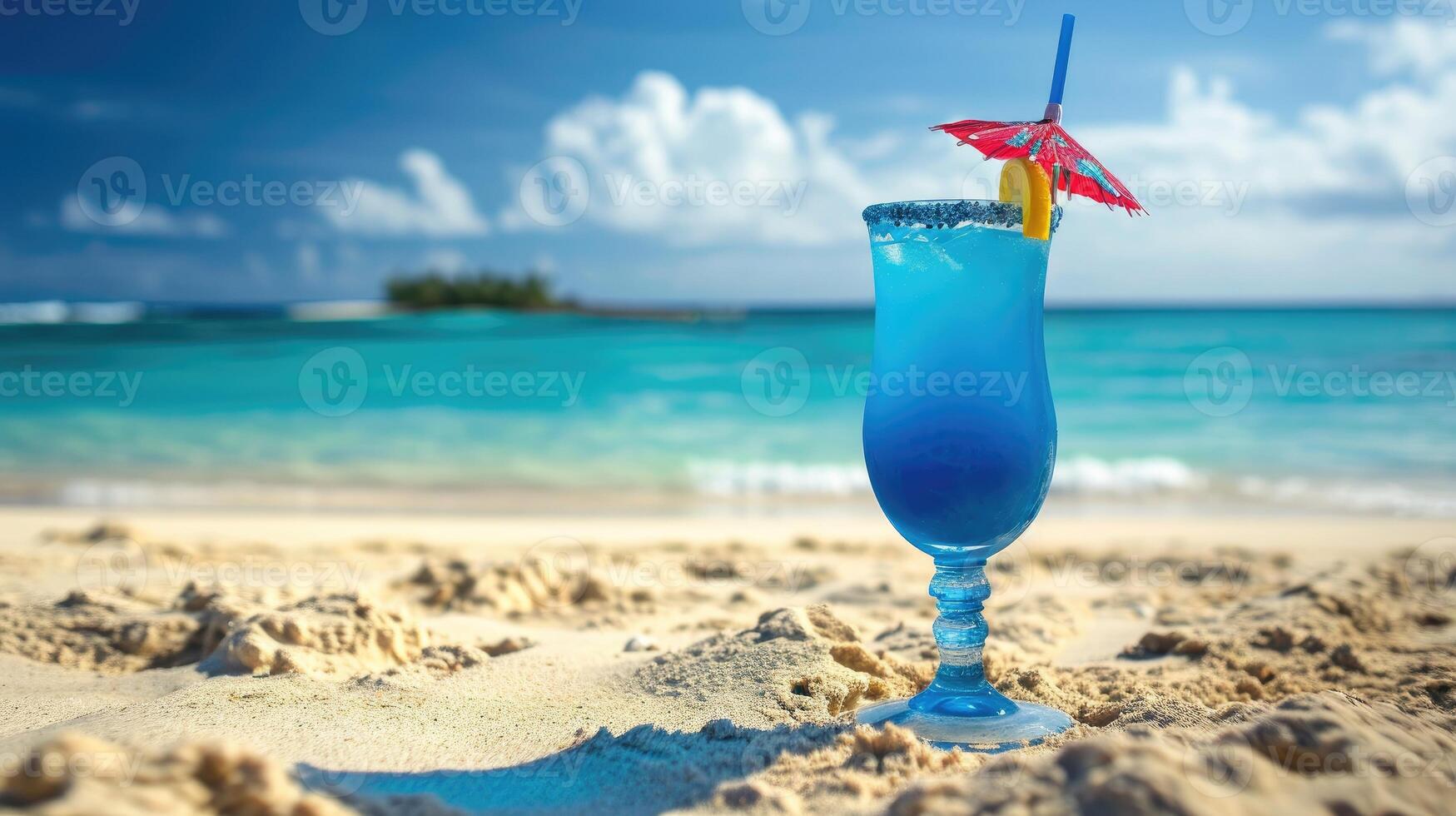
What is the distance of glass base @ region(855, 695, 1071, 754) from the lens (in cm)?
234

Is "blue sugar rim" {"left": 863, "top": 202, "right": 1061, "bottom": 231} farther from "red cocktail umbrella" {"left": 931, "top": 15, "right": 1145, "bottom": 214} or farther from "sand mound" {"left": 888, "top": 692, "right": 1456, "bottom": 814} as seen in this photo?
"sand mound" {"left": 888, "top": 692, "right": 1456, "bottom": 814}

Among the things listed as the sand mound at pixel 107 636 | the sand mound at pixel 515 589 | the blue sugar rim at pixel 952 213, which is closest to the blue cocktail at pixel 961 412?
the blue sugar rim at pixel 952 213

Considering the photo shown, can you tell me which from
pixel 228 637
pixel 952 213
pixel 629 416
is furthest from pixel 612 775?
pixel 629 416

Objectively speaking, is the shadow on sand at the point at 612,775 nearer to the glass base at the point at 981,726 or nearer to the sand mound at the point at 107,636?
the glass base at the point at 981,726

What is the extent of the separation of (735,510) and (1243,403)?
7656mm

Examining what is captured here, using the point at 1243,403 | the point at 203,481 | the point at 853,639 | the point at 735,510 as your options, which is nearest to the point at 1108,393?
the point at 1243,403

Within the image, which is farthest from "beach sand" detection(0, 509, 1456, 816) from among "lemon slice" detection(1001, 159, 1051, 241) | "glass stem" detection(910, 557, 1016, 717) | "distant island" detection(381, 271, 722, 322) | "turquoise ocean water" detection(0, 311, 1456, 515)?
"distant island" detection(381, 271, 722, 322)

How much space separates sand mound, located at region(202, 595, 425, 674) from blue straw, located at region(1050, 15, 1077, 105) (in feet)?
7.54

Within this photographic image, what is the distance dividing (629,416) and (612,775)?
32.6ft

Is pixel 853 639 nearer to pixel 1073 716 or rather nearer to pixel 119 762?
pixel 1073 716

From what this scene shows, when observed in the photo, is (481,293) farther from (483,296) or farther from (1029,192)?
(1029,192)

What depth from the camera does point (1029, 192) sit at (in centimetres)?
238

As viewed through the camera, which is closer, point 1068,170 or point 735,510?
point 1068,170

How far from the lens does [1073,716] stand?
2.66 m
